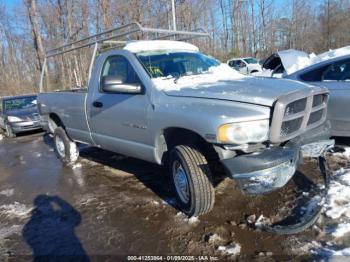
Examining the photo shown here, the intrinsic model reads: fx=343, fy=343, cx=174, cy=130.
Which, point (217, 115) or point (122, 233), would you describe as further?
point (122, 233)

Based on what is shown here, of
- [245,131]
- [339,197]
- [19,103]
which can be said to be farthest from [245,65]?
[245,131]

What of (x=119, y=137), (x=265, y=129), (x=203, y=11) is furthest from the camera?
(x=203, y=11)

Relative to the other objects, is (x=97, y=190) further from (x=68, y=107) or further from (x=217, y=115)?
(x=217, y=115)

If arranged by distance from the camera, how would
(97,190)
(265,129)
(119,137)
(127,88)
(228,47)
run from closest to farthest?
(265,129) → (127,88) → (119,137) → (97,190) → (228,47)

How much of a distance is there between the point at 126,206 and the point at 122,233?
2.48 ft

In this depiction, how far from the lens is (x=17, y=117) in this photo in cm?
1209

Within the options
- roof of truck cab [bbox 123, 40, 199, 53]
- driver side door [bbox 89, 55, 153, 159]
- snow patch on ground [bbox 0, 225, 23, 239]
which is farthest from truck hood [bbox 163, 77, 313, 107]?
snow patch on ground [bbox 0, 225, 23, 239]

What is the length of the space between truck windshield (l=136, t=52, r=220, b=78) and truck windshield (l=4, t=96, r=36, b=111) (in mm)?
9683

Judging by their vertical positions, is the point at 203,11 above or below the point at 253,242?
above

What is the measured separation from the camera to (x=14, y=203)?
525cm

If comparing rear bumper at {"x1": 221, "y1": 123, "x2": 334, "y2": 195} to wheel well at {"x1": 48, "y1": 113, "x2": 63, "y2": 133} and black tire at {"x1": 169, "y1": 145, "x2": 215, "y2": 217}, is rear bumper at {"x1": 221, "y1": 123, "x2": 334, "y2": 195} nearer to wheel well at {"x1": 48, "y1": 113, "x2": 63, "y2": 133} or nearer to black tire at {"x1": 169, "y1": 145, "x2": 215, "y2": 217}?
black tire at {"x1": 169, "y1": 145, "x2": 215, "y2": 217}

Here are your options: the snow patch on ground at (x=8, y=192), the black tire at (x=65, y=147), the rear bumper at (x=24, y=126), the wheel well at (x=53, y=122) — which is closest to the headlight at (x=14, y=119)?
the rear bumper at (x=24, y=126)

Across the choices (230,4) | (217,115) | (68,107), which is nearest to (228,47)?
(230,4)

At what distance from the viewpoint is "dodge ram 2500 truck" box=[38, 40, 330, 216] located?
3324 millimetres
